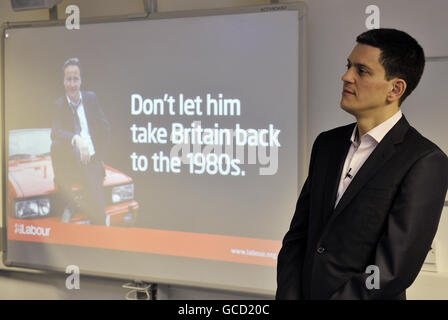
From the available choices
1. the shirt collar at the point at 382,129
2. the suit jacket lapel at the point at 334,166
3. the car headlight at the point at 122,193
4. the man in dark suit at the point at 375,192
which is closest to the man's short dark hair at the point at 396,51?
the man in dark suit at the point at 375,192

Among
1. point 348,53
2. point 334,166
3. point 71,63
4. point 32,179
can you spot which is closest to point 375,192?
point 334,166

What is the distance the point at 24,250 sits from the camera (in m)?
3.49

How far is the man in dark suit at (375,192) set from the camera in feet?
4.40

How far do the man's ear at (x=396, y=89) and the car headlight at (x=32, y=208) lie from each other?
101 inches

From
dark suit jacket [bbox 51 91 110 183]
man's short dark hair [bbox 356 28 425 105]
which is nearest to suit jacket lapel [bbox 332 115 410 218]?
man's short dark hair [bbox 356 28 425 105]

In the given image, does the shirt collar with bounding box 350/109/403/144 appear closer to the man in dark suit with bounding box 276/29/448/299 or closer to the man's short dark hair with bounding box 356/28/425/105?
the man in dark suit with bounding box 276/29/448/299

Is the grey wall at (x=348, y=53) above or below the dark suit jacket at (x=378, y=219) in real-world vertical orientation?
above

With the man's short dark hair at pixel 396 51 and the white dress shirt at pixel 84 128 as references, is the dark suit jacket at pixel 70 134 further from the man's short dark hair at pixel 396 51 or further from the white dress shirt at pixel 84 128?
the man's short dark hair at pixel 396 51

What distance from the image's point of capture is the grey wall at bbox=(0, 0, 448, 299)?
8.64 feet

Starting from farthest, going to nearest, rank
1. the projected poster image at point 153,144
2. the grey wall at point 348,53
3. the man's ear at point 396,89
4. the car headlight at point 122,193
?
the car headlight at point 122,193 → the projected poster image at point 153,144 → the grey wall at point 348,53 → the man's ear at point 396,89

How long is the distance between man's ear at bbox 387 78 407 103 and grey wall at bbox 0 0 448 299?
131 cm

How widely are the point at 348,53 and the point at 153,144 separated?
1.22 metres

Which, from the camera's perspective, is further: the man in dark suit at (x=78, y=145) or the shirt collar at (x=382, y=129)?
the man in dark suit at (x=78, y=145)
